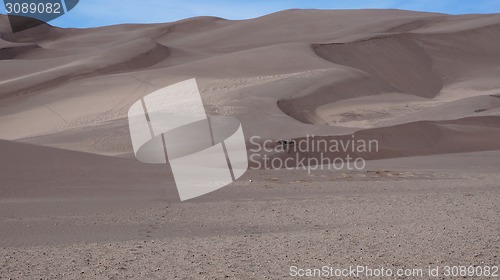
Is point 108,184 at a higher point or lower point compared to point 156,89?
higher

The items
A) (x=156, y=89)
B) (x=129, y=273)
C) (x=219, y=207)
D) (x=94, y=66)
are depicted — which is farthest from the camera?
(x=94, y=66)

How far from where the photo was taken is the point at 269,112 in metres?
29.2

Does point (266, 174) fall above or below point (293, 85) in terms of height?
above

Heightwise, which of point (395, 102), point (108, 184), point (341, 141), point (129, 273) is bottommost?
point (395, 102)

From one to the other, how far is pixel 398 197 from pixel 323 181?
3512 mm

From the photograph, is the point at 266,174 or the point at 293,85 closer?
the point at 266,174

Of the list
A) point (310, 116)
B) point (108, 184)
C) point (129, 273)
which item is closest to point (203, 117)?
point (310, 116)

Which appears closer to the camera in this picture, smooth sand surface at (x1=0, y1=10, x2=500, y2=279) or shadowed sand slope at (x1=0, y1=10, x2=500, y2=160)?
smooth sand surface at (x1=0, y1=10, x2=500, y2=279)

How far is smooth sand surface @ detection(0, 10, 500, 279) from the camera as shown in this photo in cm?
757

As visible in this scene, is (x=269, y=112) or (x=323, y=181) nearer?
(x=323, y=181)

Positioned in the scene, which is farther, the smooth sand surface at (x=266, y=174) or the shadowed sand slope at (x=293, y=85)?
the shadowed sand slope at (x=293, y=85)

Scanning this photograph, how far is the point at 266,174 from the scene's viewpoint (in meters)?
17.4

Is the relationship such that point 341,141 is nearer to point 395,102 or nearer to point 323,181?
point 323,181

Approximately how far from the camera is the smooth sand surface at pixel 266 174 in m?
7.57
